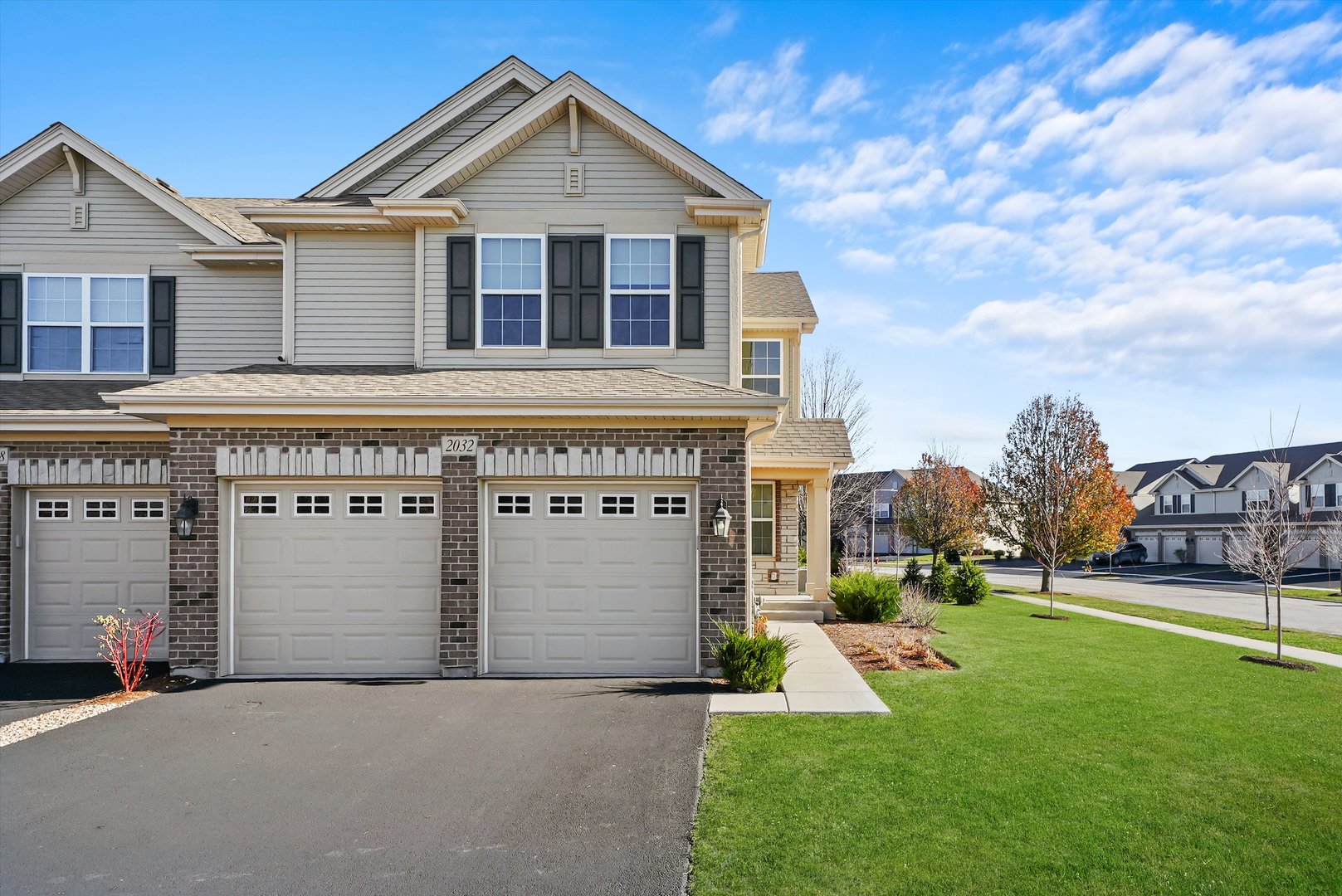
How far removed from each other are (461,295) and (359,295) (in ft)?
5.90

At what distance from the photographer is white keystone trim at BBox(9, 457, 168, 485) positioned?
40.2ft

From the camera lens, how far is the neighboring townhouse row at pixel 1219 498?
4497 cm

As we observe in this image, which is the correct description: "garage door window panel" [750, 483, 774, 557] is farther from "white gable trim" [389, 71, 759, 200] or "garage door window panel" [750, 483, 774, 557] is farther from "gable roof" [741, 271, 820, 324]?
"white gable trim" [389, 71, 759, 200]

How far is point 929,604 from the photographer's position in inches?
734

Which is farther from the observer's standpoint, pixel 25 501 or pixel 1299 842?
pixel 25 501

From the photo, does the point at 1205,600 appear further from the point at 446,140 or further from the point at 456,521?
the point at 446,140

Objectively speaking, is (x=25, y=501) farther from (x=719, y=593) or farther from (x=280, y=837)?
(x=719, y=593)

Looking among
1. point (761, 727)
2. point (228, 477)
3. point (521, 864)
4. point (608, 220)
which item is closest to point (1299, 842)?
point (761, 727)

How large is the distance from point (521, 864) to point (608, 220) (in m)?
9.56

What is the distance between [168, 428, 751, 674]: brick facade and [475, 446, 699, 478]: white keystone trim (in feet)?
0.35

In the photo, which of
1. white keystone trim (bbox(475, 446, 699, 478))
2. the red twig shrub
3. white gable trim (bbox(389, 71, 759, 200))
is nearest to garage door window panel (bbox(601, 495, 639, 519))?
white keystone trim (bbox(475, 446, 699, 478))

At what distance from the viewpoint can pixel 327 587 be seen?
11344mm

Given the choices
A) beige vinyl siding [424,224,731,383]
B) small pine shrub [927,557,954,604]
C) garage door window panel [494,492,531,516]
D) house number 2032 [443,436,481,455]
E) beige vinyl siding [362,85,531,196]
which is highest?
beige vinyl siding [362,85,531,196]

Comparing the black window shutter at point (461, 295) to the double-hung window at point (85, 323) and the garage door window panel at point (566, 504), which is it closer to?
the garage door window panel at point (566, 504)
